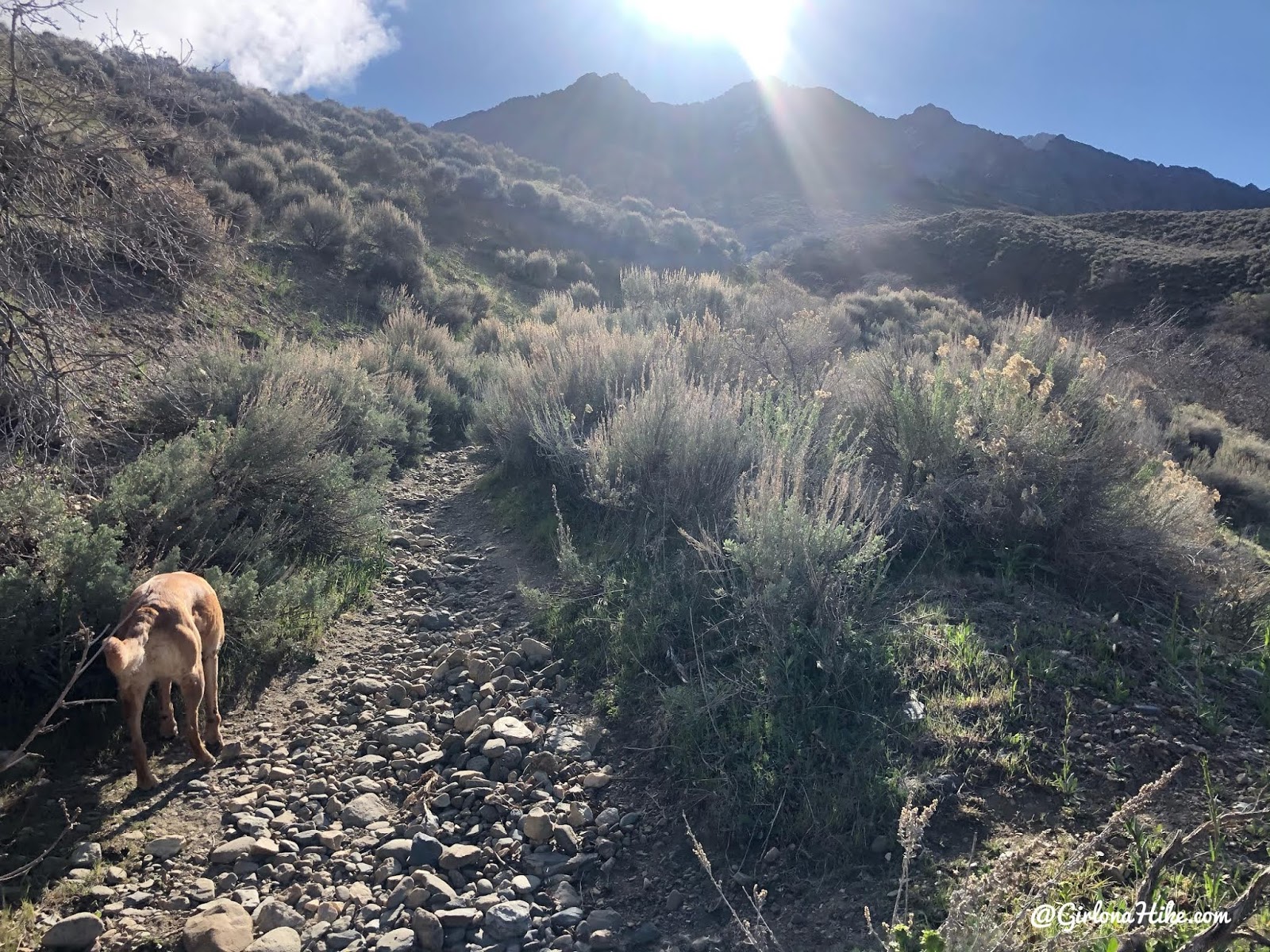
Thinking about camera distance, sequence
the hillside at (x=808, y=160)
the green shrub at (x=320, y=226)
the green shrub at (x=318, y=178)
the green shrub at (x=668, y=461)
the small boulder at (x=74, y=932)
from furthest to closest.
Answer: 1. the hillside at (x=808, y=160)
2. the green shrub at (x=318, y=178)
3. the green shrub at (x=320, y=226)
4. the green shrub at (x=668, y=461)
5. the small boulder at (x=74, y=932)

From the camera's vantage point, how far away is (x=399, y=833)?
3.14 meters

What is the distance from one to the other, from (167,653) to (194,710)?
37 centimetres

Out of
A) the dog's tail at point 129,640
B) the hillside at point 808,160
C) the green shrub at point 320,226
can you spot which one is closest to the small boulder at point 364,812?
the dog's tail at point 129,640

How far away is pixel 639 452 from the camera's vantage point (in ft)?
18.5

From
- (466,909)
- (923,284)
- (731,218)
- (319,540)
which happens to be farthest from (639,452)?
(731,218)

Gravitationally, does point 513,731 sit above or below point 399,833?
above

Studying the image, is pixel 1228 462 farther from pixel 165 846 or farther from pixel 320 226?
pixel 320 226

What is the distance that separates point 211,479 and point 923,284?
27.1 meters

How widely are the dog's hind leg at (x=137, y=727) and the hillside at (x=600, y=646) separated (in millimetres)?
82

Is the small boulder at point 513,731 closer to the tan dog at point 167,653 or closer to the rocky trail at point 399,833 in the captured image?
the rocky trail at point 399,833

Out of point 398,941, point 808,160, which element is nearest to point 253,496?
point 398,941

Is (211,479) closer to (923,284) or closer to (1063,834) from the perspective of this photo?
(1063,834)

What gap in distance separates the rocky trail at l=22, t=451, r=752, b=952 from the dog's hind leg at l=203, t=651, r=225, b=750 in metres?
0.10

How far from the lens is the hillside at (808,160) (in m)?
48.1
